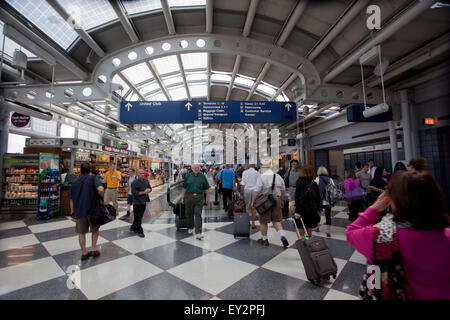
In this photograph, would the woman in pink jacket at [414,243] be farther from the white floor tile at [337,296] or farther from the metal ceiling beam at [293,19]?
the metal ceiling beam at [293,19]

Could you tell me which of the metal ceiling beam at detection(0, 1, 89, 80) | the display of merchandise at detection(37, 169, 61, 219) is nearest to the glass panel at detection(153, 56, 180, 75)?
the metal ceiling beam at detection(0, 1, 89, 80)

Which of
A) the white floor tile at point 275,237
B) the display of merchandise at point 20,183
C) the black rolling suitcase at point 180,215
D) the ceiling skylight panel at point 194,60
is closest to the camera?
the white floor tile at point 275,237

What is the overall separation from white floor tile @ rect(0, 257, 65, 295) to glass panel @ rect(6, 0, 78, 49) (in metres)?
4.62

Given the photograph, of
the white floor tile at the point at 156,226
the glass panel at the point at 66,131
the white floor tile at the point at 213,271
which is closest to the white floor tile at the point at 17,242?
the white floor tile at the point at 156,226

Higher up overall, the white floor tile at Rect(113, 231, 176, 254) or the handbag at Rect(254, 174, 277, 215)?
the handbag at Rect(254, 174, 277, 215)

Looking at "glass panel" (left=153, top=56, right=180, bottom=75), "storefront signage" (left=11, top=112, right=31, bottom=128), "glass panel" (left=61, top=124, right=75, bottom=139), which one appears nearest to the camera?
"storefront signage" (left=11, top=112, right=31, bottom=128)

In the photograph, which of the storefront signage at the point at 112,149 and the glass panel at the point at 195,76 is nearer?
the glass panel at the point at 195,76

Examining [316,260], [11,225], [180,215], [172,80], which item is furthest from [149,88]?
[316,260]

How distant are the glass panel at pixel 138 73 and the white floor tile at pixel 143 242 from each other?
6315 millimetres

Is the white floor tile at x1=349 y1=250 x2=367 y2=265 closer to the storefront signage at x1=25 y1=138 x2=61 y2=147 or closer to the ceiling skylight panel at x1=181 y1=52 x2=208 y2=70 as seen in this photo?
the ceiling skylight panel at x1=181 y1=52 x2=208 y2=70

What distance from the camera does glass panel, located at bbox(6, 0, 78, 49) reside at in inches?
147

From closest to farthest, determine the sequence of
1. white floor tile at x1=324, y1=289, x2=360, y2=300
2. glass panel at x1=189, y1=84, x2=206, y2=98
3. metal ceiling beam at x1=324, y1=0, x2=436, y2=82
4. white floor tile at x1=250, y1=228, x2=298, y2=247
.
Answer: white floor tile at x1=324, y1=289, x2=360, y2=300
metal ceiling beam at x1=324, y1=0, x2=436, y2=82
white floor tile at x1=250, y1=228, x2=298, y2=247
glass panel at x1=189, y1=84, x2=206, y2=98

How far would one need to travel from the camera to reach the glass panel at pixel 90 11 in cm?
389

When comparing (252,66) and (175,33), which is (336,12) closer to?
(252,66)
